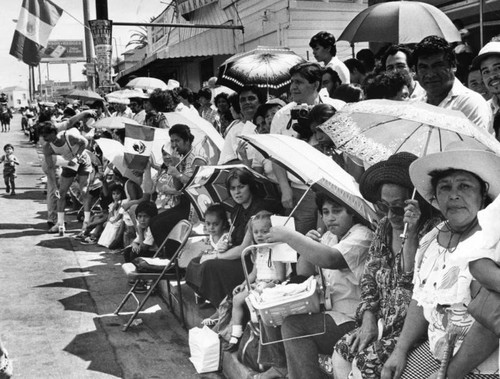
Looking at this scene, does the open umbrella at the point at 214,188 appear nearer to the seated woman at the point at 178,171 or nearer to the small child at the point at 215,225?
the small child at the point at 215,225

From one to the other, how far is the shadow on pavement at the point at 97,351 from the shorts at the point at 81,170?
234 inches

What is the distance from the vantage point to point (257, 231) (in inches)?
213

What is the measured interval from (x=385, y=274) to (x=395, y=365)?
0.59 meters

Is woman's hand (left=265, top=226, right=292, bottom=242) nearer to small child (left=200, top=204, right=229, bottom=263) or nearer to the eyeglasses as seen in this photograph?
the eyeglasses

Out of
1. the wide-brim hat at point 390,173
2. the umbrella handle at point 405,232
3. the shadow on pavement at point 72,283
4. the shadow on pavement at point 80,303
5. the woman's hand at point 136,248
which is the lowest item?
the shadow on pavement at point 72,283

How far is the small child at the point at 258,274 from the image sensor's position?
5.18 meters

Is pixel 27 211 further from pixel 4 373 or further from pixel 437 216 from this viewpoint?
pixel 437 216

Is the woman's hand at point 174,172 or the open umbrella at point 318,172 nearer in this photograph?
the open umbrella at point 318,172

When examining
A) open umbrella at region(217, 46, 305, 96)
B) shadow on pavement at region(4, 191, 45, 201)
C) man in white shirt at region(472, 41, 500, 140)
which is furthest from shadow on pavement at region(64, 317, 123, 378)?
shadow on pavement at region(4, 191, 45, 201)

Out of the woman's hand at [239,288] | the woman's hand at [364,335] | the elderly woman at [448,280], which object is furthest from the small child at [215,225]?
the elderly woman at [448,280]

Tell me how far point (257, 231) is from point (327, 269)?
1135mm

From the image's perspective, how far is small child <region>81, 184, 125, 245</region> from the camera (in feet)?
34.9

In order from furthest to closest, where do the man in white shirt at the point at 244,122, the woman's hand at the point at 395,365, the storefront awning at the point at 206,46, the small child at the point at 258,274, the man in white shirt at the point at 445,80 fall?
the storefront awning at the point at 206,46
the man in white shirt at the point at 244,122
the small child at the point at 258,274
the man in white shirt at the point at 445,80
the woman's hand at the point at 395,365

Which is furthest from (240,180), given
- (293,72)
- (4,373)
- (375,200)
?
(4,373)
